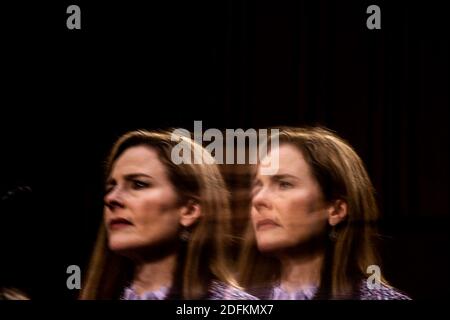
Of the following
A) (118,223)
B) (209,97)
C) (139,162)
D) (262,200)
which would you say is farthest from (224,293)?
(209,97)

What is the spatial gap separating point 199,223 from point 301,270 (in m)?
0.44

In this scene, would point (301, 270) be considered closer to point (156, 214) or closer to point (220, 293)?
point (220, 293)

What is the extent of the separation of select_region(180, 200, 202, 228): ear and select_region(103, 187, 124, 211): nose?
0.25 meters

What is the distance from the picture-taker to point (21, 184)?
8.47 ft

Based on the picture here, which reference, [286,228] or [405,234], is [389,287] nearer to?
[405,234]

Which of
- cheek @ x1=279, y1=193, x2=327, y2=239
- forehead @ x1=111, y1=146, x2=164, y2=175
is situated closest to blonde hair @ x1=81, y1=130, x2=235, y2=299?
forehead @ x1=111, y1=146, x2=164, y2=175

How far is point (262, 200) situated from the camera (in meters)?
2.50

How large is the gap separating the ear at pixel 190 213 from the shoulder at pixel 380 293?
2.33 feet

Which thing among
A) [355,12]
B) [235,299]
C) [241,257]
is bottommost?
[235,299]

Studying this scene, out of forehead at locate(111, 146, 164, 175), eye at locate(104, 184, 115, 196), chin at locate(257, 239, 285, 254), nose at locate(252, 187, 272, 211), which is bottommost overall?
chin at locate(257, 239, 285, 254)

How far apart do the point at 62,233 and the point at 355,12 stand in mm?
1507

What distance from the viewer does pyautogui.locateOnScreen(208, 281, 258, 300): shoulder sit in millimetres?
2518

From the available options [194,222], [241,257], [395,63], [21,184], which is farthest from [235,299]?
[395,63]

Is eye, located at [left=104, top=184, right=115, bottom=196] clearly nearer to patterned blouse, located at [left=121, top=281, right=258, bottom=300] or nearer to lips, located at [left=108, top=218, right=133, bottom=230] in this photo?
lips, located at [left=108, top=218, right=133, bottom=230]
